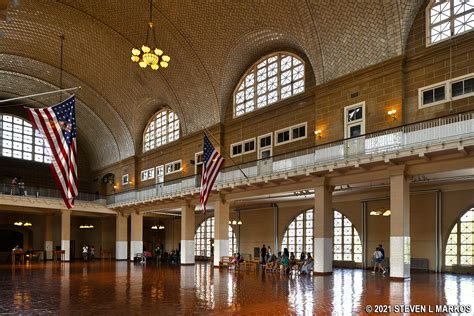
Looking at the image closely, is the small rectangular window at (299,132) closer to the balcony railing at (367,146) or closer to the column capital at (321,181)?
the balcony railing at (367,146)

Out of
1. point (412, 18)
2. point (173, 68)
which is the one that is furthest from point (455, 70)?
point (173, 68)

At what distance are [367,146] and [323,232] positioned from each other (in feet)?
15.9

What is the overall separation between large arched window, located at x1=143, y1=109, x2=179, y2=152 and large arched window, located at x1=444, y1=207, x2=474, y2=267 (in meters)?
23.5

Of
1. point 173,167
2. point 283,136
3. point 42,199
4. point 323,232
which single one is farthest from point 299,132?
point 42,199

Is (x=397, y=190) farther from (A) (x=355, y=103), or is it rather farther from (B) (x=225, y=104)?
(B) (x=225, y=104)

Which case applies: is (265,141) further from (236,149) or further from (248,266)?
(248,266)

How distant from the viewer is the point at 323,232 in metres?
22.6

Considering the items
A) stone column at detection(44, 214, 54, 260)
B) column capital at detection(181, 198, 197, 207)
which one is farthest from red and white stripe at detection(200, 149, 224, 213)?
stone column at detection(44, 214, 54, 260)

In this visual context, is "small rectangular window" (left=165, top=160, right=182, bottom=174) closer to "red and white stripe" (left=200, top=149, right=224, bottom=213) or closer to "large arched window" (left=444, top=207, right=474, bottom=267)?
"red and white stripe" (left=200, top=149, right=224, bottom=213)

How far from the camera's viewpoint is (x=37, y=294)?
14562 mm

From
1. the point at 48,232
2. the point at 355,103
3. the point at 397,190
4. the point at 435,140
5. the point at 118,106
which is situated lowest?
the point at 48,232

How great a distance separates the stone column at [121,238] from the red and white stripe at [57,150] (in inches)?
1131

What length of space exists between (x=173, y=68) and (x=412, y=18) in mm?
17988

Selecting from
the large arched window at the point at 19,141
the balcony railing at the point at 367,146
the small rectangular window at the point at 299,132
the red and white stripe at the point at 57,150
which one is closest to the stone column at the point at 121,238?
the large arched window at the point at 19,141
